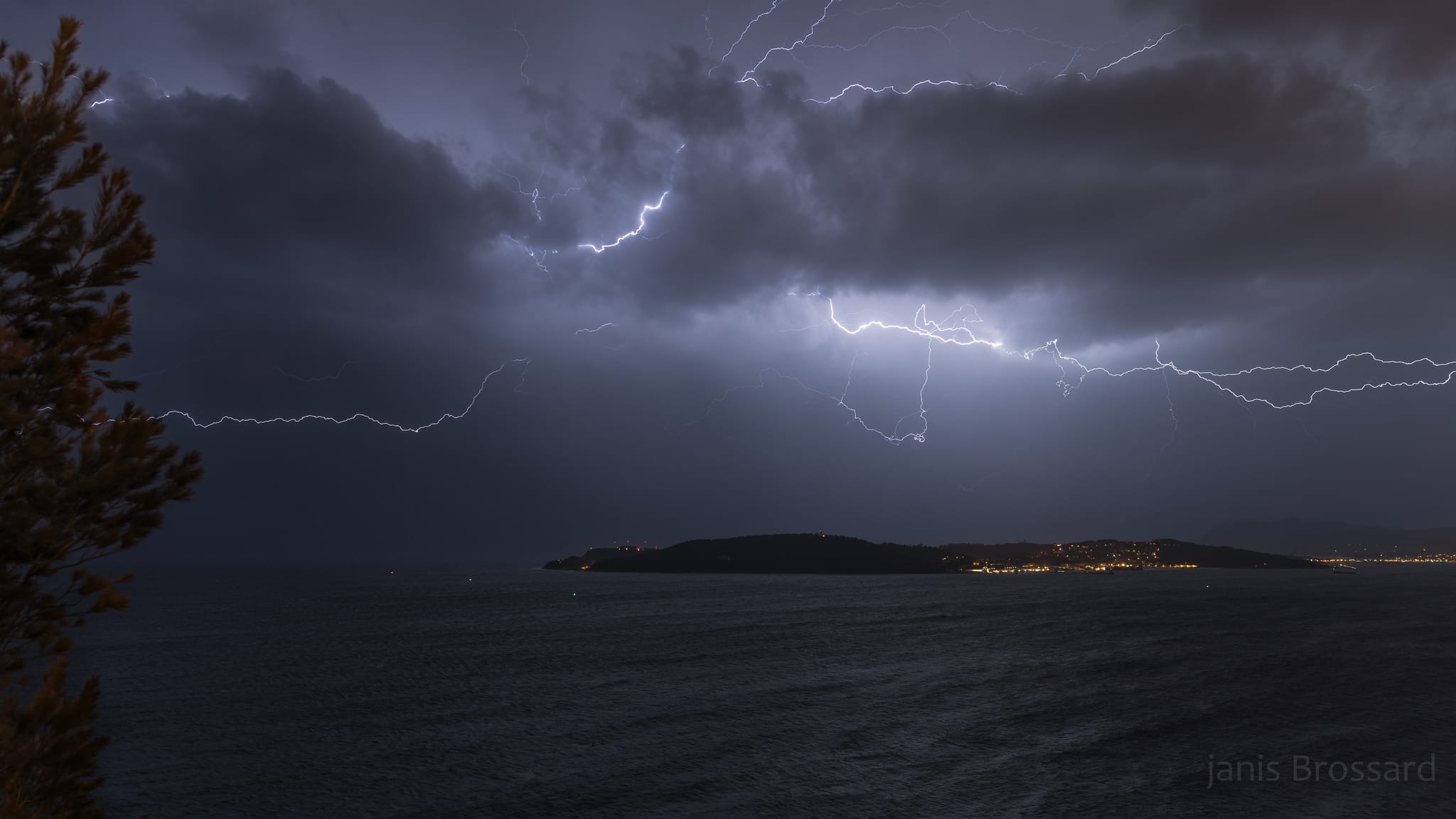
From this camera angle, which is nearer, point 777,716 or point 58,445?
point 58,445

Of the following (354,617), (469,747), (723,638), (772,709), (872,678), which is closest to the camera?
(469,747)

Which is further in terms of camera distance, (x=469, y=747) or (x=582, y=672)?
(x=582, y=672)

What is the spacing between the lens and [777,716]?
1252 inches

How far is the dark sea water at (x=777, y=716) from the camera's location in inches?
849

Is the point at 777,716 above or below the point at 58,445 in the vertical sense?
below

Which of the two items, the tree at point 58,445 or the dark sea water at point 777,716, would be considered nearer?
the tree at point 58,445

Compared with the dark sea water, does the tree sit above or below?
above

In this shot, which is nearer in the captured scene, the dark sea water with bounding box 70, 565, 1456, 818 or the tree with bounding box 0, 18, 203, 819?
the tree with bounding box 0, 18, 203, 819

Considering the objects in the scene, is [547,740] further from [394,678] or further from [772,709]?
[394,678]

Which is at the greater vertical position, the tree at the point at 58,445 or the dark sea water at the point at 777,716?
the tree at the point at 58,445

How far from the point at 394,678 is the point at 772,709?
1012 inches

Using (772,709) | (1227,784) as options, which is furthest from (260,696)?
(1227,784)

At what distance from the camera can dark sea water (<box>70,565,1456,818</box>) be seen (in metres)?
21.6

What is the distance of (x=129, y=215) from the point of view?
7957 millimetres
